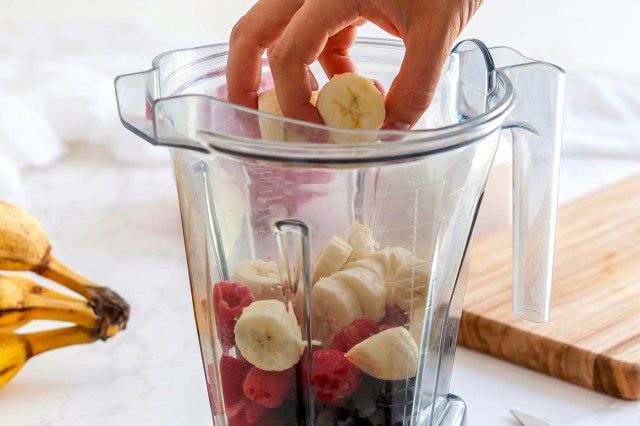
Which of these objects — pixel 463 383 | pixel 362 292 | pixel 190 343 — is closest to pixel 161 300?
pixel 190 343

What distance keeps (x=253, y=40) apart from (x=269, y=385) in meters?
0.23

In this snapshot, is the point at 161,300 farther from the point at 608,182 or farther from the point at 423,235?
the point at 608,182

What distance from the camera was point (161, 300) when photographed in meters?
1.02

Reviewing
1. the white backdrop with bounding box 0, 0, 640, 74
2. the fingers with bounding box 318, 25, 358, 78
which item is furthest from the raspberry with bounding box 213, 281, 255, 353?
the white backdrop with bounding box 0, 0, 640, 74

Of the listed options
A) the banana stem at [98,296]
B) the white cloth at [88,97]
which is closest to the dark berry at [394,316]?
the banana stem at [98,296]

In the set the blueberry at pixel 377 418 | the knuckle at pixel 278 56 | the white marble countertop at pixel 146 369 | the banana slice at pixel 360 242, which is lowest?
the white marble countertop at pixel 146 369

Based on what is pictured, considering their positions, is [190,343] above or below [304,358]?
below

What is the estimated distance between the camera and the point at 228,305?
0.63 metres

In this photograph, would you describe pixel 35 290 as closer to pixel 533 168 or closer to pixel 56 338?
pixel 56 338

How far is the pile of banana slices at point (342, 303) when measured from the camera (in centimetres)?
60

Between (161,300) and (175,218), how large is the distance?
0.68 ft

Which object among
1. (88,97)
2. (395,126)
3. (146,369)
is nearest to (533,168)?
(395,126)

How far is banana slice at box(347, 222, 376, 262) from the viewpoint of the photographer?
0.60 meters

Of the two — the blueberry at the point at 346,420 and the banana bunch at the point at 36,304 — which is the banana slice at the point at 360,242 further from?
the banana bunch at the point at 36,304
